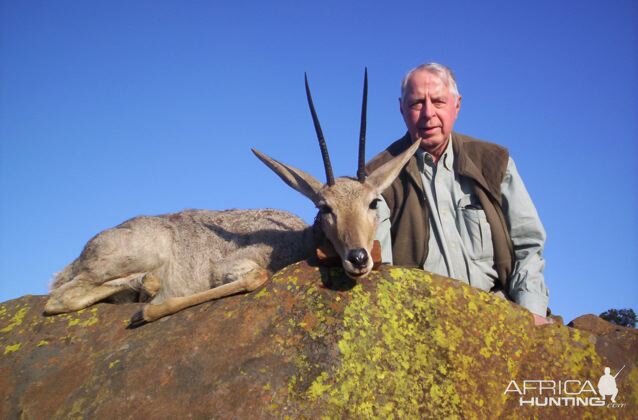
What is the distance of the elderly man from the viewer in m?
7.05

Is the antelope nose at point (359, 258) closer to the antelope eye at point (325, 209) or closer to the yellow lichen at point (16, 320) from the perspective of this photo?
the antelope eye at point (325, 209)

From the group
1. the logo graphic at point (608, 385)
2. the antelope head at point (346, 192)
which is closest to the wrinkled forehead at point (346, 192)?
the antelope head at point (346, 192)

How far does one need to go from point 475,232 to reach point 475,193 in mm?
494

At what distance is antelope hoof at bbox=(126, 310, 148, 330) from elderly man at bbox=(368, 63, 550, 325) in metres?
2.93

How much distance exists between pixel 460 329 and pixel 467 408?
66 cm

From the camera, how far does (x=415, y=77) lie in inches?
317

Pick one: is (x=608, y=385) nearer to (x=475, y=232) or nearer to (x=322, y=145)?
(x=475, y=232)

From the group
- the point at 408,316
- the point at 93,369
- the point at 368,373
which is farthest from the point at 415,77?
the point at 93,369

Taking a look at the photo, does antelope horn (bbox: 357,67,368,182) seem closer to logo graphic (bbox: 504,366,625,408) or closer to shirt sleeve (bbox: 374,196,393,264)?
shirt sleeve (bbox: 374,196,393,264)

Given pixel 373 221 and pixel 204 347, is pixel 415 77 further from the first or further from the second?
pixel 204 347

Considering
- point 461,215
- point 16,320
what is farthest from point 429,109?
point 16,320

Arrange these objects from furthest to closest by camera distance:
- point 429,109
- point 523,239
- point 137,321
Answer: point 429,109 → point 523,239 → point 137,321

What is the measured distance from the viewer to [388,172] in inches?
293

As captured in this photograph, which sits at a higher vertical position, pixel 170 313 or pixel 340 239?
pixel 340 239
